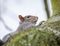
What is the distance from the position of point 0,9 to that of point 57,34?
3.69 feet

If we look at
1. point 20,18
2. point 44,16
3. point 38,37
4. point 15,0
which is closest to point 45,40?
point 38,37

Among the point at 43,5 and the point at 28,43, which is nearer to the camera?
the point at 28,43

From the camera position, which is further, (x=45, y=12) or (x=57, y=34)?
(x=45, y=12)

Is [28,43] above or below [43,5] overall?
above

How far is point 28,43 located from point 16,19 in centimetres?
99

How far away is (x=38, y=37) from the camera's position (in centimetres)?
44

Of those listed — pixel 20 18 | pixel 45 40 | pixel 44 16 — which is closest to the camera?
pixel 45 40

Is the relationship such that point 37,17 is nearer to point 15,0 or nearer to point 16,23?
point 16,23

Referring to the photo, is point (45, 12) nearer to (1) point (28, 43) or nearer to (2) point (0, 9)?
(2) point (0, 9)

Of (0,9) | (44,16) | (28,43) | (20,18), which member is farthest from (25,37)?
(0,9)

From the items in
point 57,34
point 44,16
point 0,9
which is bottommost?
point 44,16

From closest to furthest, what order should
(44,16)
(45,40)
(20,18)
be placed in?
(45,40) → (20,18) → (44,16)

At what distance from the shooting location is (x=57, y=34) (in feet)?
1.50

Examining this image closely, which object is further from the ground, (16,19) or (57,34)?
(57,34)
